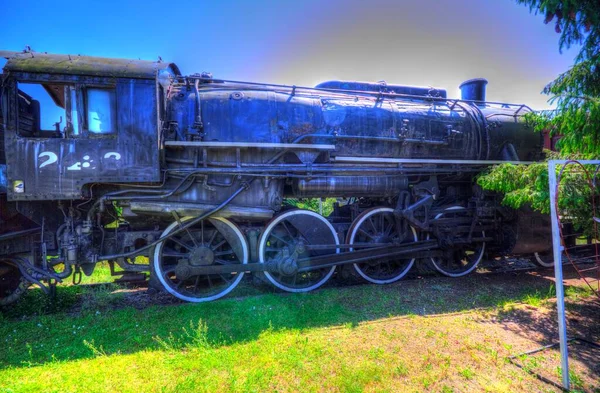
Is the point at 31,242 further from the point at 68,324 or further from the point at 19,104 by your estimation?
the point at 19,104

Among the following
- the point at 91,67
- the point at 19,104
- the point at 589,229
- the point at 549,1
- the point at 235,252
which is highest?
the point at 549,1

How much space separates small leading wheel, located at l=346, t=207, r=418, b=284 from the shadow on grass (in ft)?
1.12

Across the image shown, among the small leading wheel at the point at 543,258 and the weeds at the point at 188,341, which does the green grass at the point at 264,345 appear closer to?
the weeds at the point at 188,341

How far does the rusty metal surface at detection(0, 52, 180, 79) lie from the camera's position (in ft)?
13.2

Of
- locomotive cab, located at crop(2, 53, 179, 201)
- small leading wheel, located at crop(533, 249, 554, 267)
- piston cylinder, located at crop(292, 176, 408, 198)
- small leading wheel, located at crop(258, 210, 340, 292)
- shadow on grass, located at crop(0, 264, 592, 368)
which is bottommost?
shadow on grass, located at crop(0, 264, 592, 368)

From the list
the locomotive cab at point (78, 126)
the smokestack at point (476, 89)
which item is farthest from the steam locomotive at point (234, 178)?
the smokestack at point (476, 89)

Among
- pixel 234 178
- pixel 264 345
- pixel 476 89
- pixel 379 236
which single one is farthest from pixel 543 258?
pixel 234 178

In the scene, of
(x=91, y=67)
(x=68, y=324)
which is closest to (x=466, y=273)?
(x=68, y=324)

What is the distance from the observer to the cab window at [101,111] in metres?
4.20

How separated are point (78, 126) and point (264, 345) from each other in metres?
3.68

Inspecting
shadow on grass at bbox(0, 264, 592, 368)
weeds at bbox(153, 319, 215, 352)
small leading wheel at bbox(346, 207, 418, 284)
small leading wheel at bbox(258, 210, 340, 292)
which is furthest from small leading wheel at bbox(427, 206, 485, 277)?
weeds at bbox(153, 319, 215, 352)

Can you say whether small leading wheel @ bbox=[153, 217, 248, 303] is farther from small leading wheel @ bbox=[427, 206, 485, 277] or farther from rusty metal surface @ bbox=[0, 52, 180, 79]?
small leading wheel @ bbox=[427, 206, 485, 277]

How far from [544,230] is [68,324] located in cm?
805

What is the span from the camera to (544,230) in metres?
6.07
